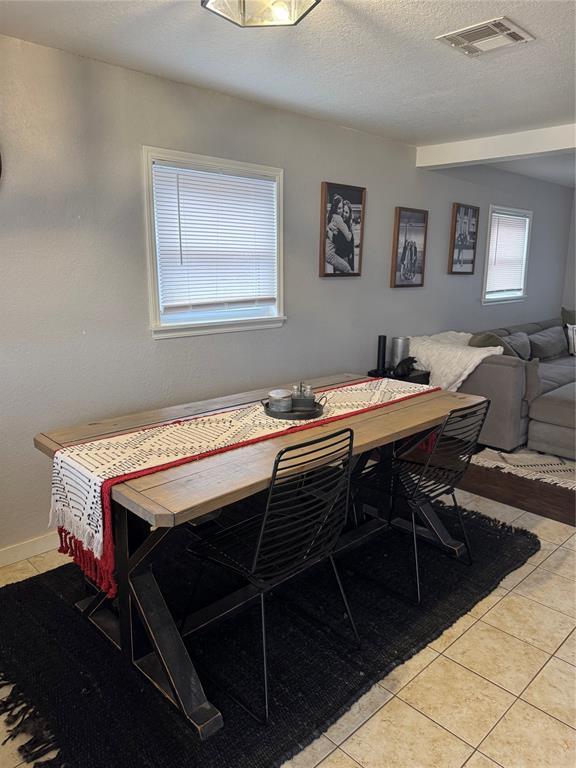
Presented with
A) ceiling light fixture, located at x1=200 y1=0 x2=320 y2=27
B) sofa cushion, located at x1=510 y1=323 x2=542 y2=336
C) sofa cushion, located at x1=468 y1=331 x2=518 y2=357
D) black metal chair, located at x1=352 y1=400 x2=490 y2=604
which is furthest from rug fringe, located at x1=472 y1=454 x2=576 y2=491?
ceiling light fixture, located at x1=200 y1=0 x2=320 y2=27

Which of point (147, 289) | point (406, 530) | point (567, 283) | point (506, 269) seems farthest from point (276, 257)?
point (567, 283)

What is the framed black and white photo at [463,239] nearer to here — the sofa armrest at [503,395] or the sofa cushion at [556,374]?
the sofa cushion at [556,374]

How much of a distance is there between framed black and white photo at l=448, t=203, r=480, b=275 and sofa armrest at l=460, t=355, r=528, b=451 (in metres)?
1.38

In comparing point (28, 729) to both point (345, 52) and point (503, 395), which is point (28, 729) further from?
point (503, 395)

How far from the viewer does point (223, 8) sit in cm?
177

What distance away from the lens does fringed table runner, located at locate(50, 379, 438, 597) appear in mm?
1678

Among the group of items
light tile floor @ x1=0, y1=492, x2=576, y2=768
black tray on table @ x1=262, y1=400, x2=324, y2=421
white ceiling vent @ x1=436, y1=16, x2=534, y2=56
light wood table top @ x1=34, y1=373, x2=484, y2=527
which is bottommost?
light tile floor @ x1=0, y1=492, x2=576, y2=768

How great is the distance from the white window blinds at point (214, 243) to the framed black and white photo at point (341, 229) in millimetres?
452

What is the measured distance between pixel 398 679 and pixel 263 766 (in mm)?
573

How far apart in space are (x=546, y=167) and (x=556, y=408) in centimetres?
294

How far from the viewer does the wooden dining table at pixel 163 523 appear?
1557mm

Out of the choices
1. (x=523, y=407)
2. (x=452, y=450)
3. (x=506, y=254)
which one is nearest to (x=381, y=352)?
(x=523, y=407)

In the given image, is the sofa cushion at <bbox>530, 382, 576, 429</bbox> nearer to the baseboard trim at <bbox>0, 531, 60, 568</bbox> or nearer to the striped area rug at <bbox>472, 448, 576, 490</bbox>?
the striped area rug at <bbox>472, 448, 576, 490</bbox>

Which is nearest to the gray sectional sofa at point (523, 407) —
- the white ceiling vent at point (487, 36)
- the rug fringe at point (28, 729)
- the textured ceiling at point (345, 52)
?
the textured ceiling at point (345, 52)
